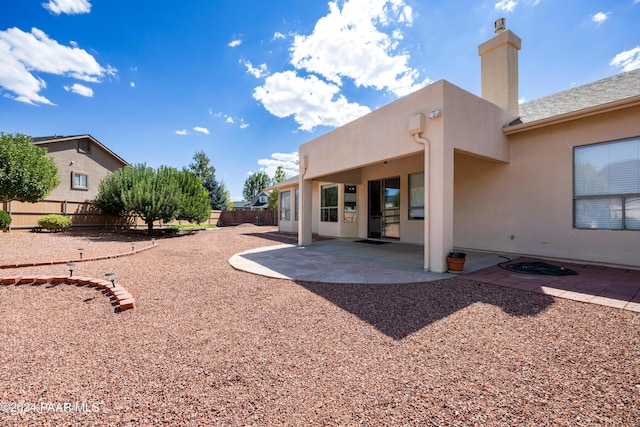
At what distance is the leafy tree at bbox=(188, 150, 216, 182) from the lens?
37.9m

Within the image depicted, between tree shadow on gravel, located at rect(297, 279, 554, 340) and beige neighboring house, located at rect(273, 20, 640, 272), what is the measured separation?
3.96 ft

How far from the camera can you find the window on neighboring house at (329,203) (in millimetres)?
12719

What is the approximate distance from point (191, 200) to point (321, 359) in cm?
1411

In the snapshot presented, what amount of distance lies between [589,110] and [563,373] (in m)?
6.22

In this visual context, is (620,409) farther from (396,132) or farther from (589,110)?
(589,110)

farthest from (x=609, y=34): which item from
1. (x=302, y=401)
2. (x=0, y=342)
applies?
(x=0, y=342)

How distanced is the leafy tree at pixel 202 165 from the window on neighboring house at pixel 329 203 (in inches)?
1152

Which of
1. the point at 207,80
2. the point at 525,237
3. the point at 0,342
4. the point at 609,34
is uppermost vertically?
the point at 207,80

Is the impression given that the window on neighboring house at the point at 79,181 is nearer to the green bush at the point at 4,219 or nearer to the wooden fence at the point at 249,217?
the green bush at the point at 4,219

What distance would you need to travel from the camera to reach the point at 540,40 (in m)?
7.84

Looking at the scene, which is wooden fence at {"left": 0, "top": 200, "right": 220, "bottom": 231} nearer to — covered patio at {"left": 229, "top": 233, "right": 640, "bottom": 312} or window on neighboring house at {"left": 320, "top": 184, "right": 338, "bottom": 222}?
window on neighboring house at {"left": 320, "top": 184, "right": 338, "bottom": 222}

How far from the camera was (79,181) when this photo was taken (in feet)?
58.2

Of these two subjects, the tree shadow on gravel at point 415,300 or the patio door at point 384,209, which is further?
the patio door at point 384,209

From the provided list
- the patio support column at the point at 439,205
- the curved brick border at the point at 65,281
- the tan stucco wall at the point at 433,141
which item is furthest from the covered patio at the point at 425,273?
the curved brick border at the point at 65,281
